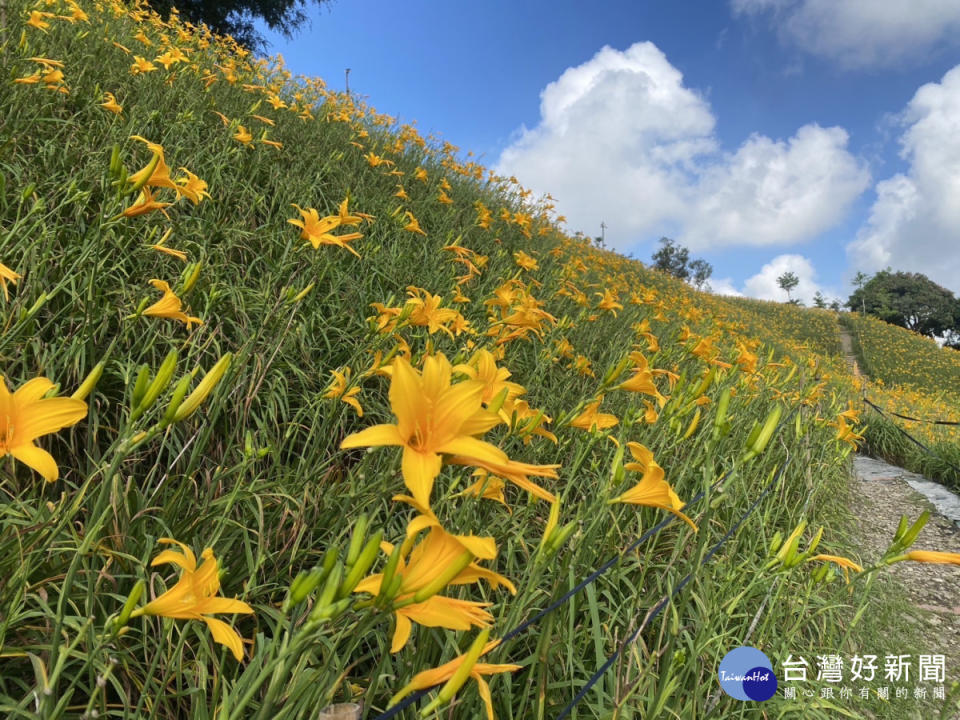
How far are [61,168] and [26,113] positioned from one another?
40 centimetres

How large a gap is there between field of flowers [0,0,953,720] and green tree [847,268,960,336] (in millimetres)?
50827

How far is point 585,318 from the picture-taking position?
3943 mm

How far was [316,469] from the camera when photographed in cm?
148

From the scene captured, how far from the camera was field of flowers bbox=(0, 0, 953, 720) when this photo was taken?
75cm

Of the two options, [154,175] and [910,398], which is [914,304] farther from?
[154,175]

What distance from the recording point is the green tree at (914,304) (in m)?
44.1

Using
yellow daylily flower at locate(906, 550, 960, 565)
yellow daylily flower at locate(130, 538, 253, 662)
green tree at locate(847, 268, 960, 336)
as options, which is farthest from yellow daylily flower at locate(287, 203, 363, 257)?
green tree at locate(847, 268, 960, 336)

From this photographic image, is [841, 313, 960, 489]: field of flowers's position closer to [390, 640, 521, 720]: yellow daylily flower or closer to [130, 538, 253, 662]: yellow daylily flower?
[390, 640, 521, 720]: yellow daylily flower

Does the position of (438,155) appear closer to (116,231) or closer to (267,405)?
(116,231)

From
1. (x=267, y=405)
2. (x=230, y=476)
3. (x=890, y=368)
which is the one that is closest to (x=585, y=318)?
(x=267, y=405)

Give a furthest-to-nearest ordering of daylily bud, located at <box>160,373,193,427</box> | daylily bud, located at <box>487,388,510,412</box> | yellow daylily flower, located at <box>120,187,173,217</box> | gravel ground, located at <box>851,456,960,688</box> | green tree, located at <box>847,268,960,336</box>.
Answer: green tree, located at <box>847,268,960,336</box>, gravel ground, located at <box>851,456,960,688</box>, yellow daylily flower, located at <box>120,187,173,217</box>, daylily bud, located at <box>487,388,510,412</box>, daylily bud, located at <box>160,373,193,427</box>

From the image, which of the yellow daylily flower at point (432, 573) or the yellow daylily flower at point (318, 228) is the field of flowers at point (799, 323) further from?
the yellow daylily flower at point (432, 573)

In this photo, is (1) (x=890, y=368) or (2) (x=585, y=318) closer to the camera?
(2) (x=585, y=318)

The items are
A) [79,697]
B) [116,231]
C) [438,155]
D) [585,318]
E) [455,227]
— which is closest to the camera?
[79,697]
